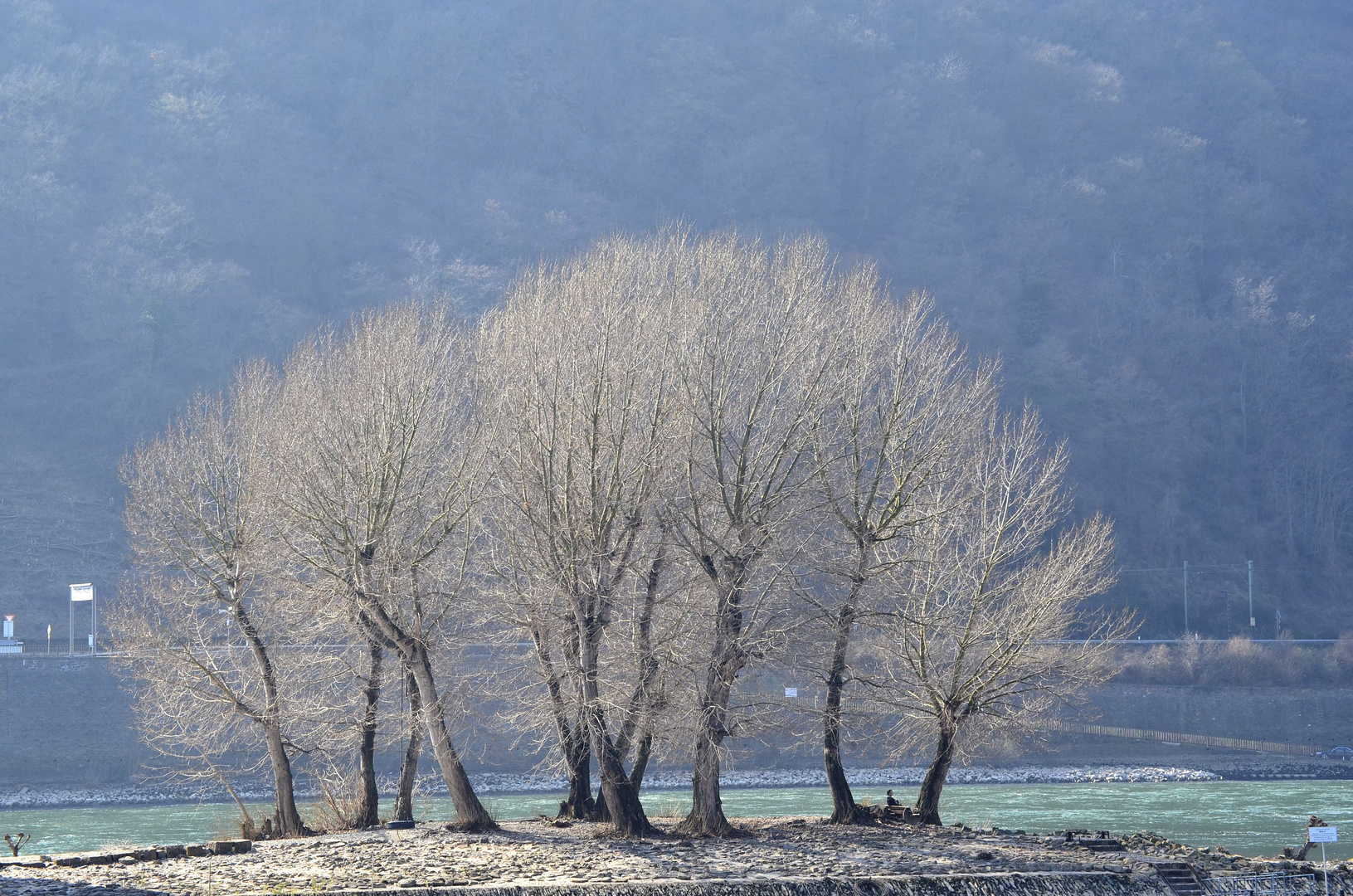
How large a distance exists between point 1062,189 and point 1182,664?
68917 mm

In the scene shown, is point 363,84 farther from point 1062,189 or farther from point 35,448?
point 1062,189

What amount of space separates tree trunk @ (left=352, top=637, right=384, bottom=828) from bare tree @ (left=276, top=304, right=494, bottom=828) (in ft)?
5.69

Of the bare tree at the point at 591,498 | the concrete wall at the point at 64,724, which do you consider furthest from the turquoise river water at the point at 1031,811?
the bare tree at the point at 591,498

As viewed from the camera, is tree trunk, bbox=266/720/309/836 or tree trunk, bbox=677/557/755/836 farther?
tree trunk, bbox=266/720/309/836

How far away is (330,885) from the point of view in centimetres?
1872

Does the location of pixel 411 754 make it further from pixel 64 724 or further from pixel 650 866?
pixel 64 724

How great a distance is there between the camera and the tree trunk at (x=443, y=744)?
24531 millimetres

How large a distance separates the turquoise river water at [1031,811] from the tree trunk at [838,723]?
6744 mm

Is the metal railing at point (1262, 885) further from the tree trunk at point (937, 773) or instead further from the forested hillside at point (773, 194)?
the forested hillside at point (773, 194)

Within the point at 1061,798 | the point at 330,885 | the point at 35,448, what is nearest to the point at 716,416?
the point at 330,885

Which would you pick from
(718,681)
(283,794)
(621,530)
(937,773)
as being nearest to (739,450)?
(621,530)

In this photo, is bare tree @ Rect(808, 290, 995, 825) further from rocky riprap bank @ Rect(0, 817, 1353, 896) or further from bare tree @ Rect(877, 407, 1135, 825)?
rocky riprap bank @ Rect(0, 817, 1353, 896)

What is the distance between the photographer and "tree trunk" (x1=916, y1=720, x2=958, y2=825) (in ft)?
89.0

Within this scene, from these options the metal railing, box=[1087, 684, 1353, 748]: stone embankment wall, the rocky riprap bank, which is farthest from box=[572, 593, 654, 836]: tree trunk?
box=[1087, 684, 1353, 748]: stone embankment wall
